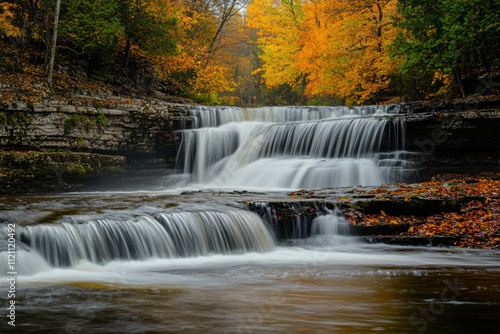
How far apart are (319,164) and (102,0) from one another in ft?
38.6

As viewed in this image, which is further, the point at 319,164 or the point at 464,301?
the point at 319,164

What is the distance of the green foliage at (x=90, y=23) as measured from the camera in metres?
16.7

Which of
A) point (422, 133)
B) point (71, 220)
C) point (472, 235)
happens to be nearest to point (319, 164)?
point (422, 133)

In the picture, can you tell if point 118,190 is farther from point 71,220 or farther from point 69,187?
point 71,220

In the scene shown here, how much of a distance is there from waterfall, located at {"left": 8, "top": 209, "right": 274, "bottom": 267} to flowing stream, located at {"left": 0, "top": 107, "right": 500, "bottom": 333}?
0.7 inches

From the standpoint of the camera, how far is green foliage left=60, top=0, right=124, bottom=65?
16.7m

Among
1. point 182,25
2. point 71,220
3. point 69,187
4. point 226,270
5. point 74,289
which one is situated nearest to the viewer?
point 74,289

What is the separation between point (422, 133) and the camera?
13.5m

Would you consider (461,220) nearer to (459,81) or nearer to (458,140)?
(458,140)

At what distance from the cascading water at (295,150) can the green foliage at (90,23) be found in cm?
512

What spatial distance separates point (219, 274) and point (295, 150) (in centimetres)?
1019

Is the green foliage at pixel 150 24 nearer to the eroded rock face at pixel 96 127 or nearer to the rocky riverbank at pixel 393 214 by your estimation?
the eroded rock face at pixel 96 127

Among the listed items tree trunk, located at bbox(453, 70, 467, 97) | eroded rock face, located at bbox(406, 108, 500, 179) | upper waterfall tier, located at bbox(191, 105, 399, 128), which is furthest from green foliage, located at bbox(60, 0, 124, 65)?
tree trunk, located at bbox(453, 70, 467, 97)

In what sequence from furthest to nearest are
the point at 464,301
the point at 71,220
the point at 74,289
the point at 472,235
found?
the point at 472,235
the point at 71,220
the point at 74,289
the point at 464,301
